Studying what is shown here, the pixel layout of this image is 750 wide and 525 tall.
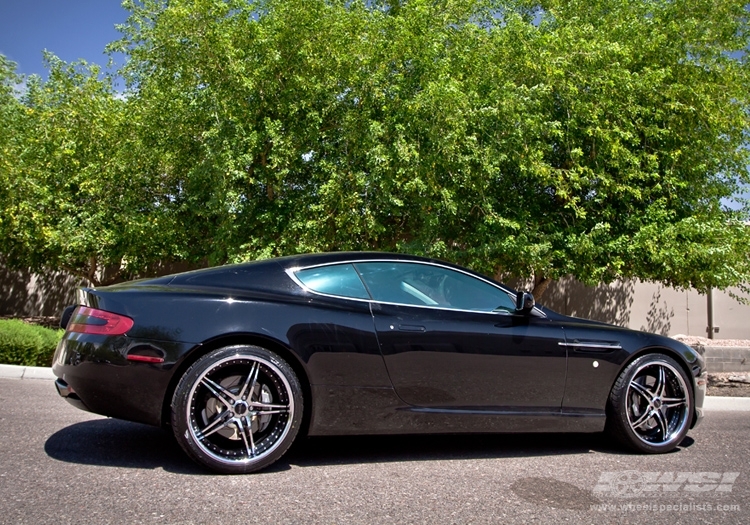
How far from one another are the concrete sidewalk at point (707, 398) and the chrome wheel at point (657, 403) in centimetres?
320

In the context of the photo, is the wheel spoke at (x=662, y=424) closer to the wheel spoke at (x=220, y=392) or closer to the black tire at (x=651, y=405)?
the black tire at (x=651, y=405)

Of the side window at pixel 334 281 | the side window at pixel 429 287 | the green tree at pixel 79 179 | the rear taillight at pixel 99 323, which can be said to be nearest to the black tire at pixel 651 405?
the side window at pixel 429 287

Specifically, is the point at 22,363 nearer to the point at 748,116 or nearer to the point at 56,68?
the point at 56,68

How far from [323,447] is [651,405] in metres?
2.41

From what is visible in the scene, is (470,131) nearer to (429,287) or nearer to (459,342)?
(429,287)

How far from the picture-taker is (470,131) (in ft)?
36.2

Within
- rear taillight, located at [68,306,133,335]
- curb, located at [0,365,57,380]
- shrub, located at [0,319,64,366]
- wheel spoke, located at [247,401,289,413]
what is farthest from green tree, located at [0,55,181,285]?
wheel spoke, located at [247,401,289,413]

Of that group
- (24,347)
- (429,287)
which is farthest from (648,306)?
(24,347)

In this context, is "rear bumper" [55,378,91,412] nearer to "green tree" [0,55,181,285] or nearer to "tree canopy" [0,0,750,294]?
"tree canopy" [0,0,750,294]

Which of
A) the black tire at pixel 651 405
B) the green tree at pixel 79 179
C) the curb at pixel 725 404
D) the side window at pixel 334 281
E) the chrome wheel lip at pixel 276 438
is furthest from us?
the green tree at pixel 79 179

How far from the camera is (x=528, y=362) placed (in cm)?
450

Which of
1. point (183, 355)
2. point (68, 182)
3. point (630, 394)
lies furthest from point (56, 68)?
point (630, 394)

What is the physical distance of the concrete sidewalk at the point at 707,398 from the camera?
7742 millimetres

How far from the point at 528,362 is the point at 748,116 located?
32.5ft
